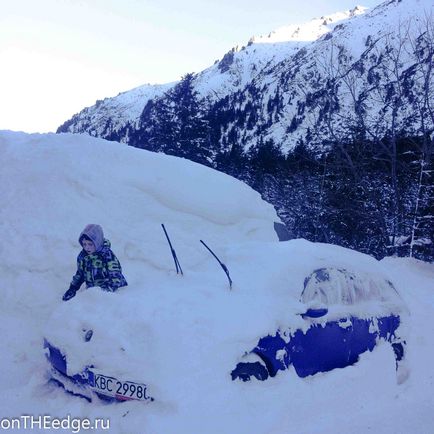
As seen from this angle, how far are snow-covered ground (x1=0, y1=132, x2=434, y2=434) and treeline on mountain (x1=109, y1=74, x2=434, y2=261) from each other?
659 cm

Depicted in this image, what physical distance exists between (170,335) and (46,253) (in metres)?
3.11

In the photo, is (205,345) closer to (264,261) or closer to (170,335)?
(170,335)

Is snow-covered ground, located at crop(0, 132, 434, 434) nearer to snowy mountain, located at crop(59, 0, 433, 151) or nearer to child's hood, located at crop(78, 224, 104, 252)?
child's hood, located at crop(78, 224, 104, 252)

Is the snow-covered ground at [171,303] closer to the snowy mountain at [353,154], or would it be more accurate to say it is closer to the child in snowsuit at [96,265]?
the child in snowsuit at [96,265]

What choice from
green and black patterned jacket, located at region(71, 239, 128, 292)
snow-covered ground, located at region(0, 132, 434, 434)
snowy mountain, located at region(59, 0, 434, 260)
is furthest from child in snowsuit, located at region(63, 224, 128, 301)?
snowy mountain, located at region(59, 0, 434, 260)

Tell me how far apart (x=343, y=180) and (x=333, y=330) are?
15710mm

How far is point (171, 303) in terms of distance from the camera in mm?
3672

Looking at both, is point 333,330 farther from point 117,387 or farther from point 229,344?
point 117,387

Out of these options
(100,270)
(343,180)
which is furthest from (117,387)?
(343,180)

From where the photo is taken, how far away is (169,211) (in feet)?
22.8

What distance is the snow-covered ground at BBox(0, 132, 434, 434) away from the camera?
3.10 meters

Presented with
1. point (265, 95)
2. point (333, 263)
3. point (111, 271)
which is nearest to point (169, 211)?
point (111, 271)

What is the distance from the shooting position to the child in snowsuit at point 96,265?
175 inches

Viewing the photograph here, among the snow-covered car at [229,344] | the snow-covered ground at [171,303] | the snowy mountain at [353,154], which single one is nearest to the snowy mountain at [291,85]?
the snowy mountain at [353,154]
